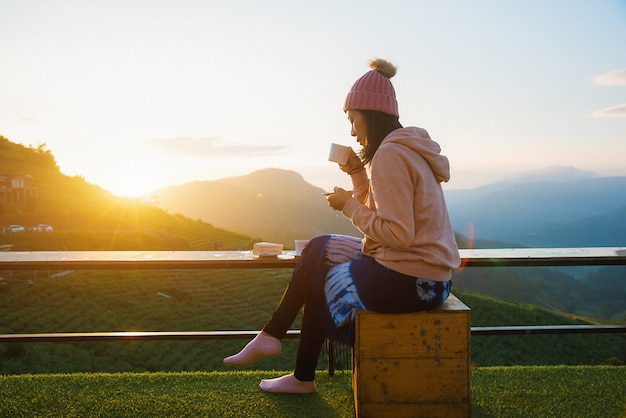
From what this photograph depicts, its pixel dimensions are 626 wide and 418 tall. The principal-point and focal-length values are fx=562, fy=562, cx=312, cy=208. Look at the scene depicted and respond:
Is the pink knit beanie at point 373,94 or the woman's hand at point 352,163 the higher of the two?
the pink knit beanie at point 373,94

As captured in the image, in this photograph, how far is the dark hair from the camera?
2.22 m

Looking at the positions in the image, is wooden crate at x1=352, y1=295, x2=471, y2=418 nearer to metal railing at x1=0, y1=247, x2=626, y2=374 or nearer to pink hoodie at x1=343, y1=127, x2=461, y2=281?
pink hoodie at x1=343, y1=127, x2=461, y2=281

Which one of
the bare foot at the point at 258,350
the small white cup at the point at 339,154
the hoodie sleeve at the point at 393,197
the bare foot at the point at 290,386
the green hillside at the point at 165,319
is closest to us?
the hoodie sleeve at the point at 393,197

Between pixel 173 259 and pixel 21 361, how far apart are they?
21.5 m

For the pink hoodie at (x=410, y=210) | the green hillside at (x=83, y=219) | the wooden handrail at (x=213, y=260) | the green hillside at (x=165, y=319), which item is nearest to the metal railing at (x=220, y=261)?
the wooden handrail at (x=213, y=260)

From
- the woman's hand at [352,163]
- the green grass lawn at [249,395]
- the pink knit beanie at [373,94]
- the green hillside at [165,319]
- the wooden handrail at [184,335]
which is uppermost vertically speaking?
the pink knit beanie at [373,94]

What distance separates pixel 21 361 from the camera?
→ 21.0 m

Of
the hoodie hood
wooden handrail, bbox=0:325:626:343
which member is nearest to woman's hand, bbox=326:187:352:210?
the hoodie hood

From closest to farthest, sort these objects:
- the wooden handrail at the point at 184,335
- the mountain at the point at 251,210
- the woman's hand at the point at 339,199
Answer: the woman's hand at the point at 339,199 < the wooden handrail at the point at 184,335 < the mountain at the point at 251,210

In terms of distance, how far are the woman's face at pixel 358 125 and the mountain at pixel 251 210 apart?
186 ft

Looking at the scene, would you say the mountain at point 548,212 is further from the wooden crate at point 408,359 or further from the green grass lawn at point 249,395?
the wooden crate at point 408,359

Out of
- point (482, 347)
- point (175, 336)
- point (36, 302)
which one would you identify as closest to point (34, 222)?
point (36, 302)

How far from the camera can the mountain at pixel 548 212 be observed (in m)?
108

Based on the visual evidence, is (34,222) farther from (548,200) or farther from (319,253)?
(548,200)
